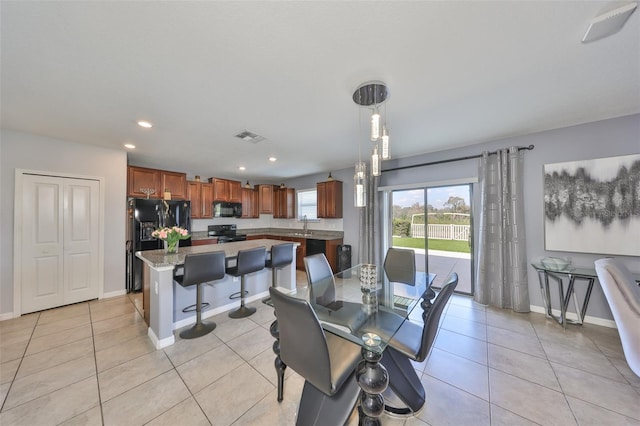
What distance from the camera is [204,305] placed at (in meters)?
2.78

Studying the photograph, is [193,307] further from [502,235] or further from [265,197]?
[502,235]

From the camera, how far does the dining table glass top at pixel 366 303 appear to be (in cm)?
136

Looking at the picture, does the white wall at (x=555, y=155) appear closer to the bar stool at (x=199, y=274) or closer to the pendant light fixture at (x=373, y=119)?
the pendant light fixture at (x=373, y=119)

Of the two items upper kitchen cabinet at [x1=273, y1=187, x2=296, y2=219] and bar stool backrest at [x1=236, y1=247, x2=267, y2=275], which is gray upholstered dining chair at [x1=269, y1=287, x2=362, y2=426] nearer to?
bar stool backrest at [x1=236, y1=247, x2=267, y2=275]

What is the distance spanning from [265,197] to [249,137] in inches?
139

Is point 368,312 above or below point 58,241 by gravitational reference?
below

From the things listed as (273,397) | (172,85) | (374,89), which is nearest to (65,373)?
(273,397)

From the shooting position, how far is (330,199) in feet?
16.5

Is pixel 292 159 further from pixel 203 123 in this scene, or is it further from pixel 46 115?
pixel 46 115

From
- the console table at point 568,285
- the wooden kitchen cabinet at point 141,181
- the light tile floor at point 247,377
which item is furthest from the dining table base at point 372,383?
the wooden kitchen cabinet at point 141,181

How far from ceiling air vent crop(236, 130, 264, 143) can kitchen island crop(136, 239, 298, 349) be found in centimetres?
159

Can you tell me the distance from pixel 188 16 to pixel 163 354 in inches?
109

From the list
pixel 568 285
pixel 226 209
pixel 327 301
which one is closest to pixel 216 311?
pixel 327 301

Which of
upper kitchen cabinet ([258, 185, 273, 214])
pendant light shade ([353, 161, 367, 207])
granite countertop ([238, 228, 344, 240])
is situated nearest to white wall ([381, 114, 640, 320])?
pendant light shade ([353, 161, 367, 207])
